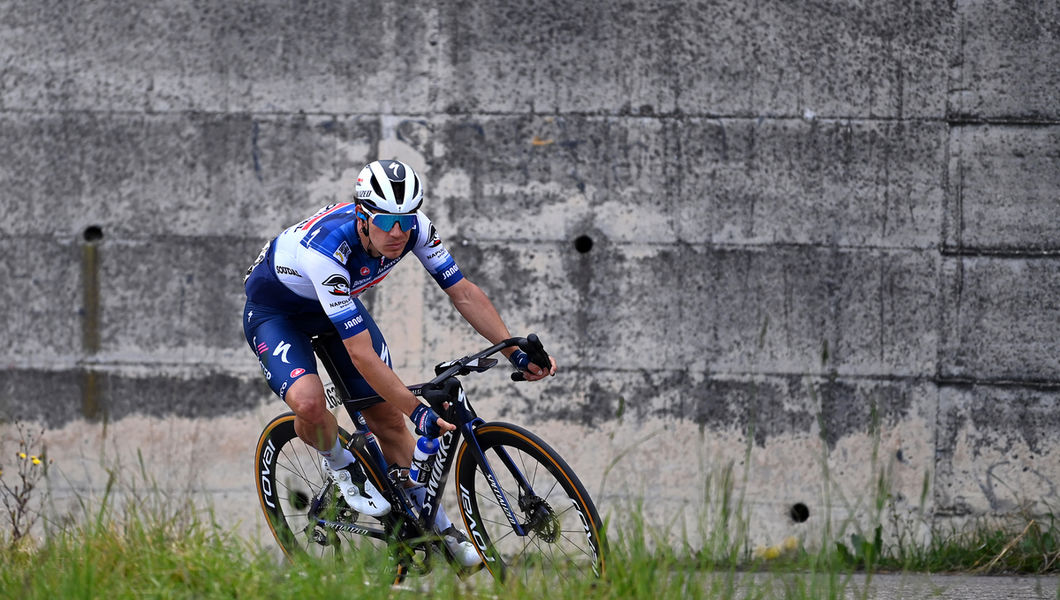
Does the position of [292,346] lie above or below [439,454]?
above

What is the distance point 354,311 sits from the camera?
12.3 feet

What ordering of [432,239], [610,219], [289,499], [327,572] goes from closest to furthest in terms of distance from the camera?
[327,572] → [432,239] → [289,499] → [610,219]

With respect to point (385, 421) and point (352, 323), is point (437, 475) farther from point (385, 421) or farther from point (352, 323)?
point (352, 323)

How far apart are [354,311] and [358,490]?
863mm

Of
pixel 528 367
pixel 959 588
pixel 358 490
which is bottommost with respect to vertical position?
pixel 959 588

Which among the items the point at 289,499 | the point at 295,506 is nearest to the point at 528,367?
the point at 295,506

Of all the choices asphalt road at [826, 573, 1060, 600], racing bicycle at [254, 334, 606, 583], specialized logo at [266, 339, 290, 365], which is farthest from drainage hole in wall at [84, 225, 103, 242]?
asphalt road at [826, 573, 1060, 600]

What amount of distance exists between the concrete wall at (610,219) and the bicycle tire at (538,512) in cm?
163

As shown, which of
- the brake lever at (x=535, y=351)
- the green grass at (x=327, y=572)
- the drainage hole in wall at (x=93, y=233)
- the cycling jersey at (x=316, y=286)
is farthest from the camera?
the drainage hole in wall at (x=93, y=233)

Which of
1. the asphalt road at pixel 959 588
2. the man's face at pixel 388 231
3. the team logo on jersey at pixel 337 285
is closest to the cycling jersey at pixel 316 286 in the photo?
the team logo on jersey at pixel 337 285

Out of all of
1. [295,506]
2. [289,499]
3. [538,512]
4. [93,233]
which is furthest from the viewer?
[93,233]

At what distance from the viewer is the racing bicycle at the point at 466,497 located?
11.6ft

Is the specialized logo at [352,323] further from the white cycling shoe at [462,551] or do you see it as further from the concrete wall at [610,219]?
the concrete wall at [610,219]

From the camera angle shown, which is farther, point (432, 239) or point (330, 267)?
point (432, 239)
